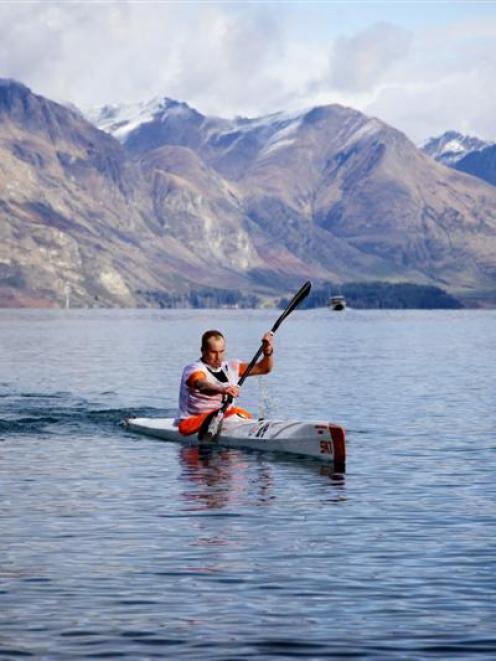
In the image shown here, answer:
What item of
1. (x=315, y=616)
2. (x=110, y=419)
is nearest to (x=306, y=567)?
(x=315, y=616)

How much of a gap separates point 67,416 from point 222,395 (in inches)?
671

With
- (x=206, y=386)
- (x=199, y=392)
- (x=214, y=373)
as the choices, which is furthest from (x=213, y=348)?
(x=199, y=392)

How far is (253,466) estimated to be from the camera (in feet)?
119

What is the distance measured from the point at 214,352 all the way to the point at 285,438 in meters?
3.23

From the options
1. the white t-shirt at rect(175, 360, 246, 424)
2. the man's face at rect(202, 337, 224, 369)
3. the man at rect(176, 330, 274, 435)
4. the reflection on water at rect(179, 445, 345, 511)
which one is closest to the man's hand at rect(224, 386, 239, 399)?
the man at rect(176, 330, 274, 435)

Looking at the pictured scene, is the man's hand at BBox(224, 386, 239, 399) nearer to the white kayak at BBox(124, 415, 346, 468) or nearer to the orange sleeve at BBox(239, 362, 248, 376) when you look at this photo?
the orange sleeve at BBox(239, 362, 248, 376)

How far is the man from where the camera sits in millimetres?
36219

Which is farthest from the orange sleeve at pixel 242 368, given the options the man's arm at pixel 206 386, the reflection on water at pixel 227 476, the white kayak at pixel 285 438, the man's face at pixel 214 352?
the reflection on water at pixel 227 476

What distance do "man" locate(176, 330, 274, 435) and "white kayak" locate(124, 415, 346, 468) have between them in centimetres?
94

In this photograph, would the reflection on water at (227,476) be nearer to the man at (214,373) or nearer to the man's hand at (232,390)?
the man at (214,373)

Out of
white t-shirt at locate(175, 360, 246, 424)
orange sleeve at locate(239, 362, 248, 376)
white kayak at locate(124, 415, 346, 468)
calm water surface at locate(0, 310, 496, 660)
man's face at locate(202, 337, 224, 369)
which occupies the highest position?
man's face at locate(202, 337, 224, 369)

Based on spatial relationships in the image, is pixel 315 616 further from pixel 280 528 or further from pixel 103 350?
pixel 103 350

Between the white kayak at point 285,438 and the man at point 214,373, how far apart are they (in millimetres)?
939

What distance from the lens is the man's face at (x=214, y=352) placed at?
119ft
